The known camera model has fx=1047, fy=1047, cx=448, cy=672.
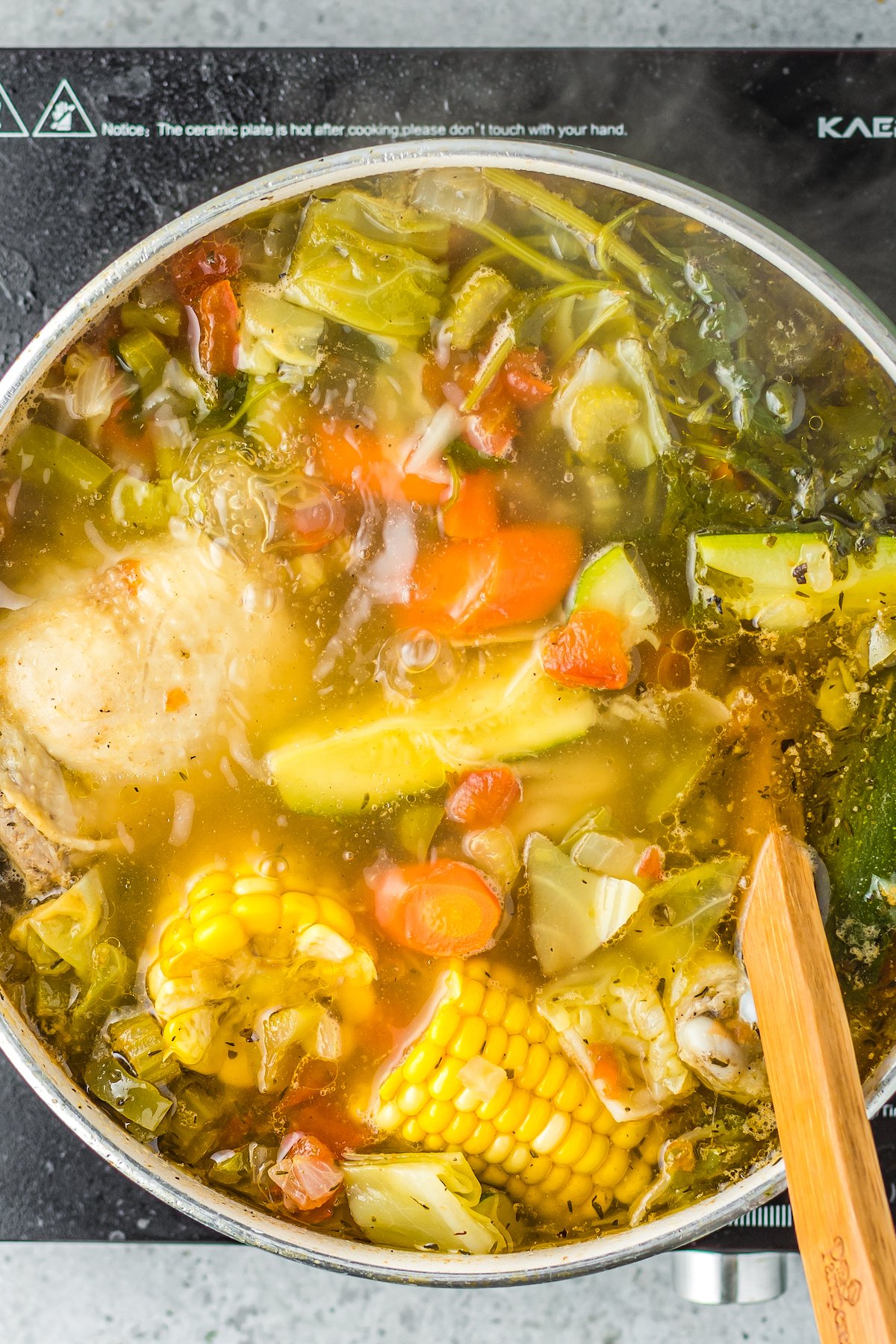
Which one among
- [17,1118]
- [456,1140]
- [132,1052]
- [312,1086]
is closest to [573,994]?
[456,1140]

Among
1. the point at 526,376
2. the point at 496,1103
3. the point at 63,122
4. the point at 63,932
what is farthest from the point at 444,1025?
the point at 63,122

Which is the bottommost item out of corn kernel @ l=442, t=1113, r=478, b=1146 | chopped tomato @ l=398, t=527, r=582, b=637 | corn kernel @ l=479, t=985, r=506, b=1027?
corn kernel @ l=442, t=1113, r=478, b=1146

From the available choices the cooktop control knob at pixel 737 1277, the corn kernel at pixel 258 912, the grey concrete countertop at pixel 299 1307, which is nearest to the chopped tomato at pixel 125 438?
the corn kernel at pixel 258 912

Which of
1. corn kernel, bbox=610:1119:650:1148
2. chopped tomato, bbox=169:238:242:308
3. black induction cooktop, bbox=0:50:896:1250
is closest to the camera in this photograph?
chopped tomato, bbox=169:238:242:308

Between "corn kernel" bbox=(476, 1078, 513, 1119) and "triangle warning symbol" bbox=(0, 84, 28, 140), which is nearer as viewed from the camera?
"corn kernel" bbox=(476, 1078, 513, 1119)

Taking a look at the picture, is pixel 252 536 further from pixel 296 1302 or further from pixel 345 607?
pixel 296 1302

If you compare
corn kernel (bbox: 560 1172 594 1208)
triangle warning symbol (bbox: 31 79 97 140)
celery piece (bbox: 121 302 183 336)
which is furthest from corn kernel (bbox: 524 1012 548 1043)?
triangle warning symbol (bbox: 31 79 97 140)

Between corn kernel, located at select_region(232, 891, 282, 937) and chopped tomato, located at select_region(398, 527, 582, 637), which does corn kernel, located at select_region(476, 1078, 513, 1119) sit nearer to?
corn kernel, located at select_region(232, 891, 282, 937)
